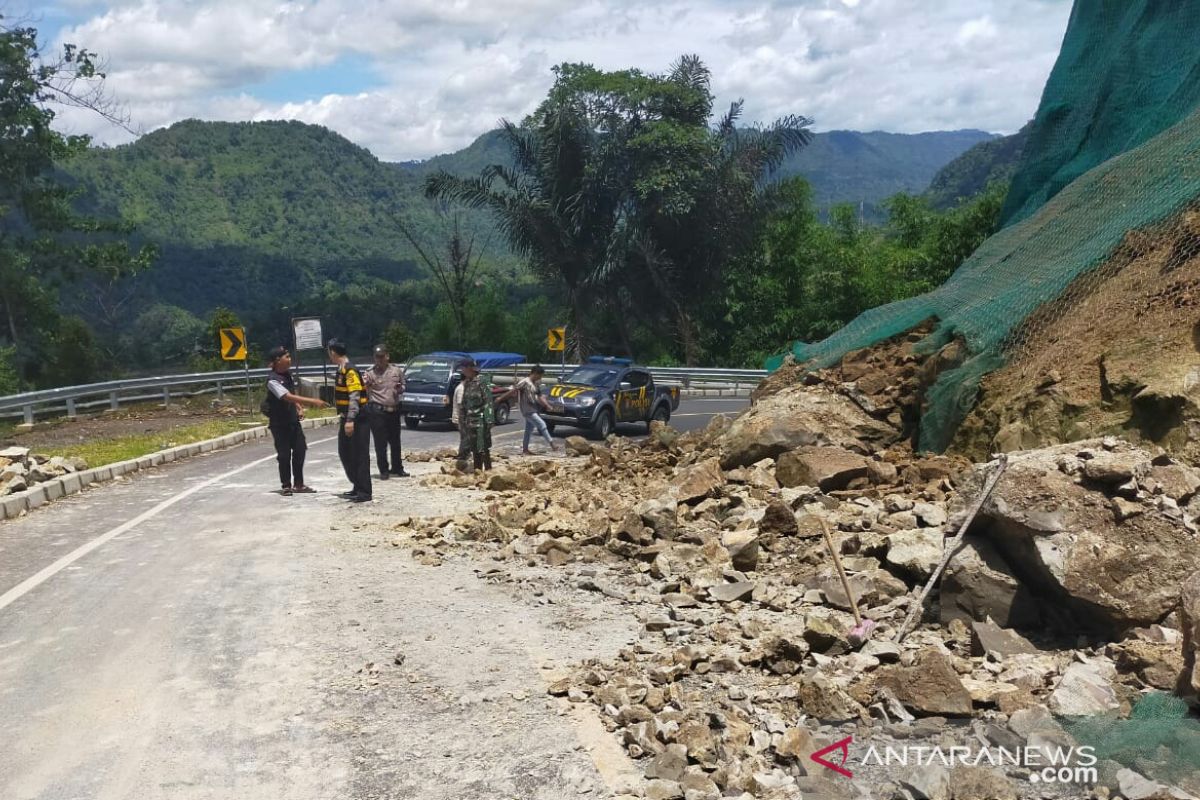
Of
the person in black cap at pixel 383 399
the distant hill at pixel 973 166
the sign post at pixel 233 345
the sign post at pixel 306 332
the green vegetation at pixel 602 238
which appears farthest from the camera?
the distant hill at pixel 973 166

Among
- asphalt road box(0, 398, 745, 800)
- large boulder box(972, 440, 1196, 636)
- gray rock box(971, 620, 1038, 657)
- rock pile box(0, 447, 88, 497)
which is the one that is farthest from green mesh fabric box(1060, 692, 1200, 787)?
rock pile box(0, 447, 88, 497)

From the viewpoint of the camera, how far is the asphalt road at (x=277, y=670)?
4828mm

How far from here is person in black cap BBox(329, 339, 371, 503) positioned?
1225 cm

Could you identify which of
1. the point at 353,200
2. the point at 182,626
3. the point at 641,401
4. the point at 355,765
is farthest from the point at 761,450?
the point at 353,200

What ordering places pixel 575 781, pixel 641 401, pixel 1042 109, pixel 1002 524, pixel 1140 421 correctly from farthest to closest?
pixel 641 401
pixel 1042 109
pixel 1140 421
pixel 1002 524
pixel 575 781

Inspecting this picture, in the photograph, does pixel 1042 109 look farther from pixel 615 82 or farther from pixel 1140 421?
pixel 615 82

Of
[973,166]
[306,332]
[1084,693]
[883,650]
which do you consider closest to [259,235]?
[306,332]

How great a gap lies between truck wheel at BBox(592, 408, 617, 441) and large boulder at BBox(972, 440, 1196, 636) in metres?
14.2

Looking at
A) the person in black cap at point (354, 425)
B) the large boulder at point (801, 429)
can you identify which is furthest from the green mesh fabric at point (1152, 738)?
the person in black cap at point (354, 425)

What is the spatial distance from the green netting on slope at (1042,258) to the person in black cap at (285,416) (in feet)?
24.3

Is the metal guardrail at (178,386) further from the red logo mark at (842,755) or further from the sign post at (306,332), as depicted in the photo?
the red logo mark at (842,755)

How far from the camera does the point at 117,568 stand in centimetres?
880

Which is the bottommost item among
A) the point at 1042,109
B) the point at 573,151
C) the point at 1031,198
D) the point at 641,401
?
the point at 641,401

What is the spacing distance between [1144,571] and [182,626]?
6.37m
